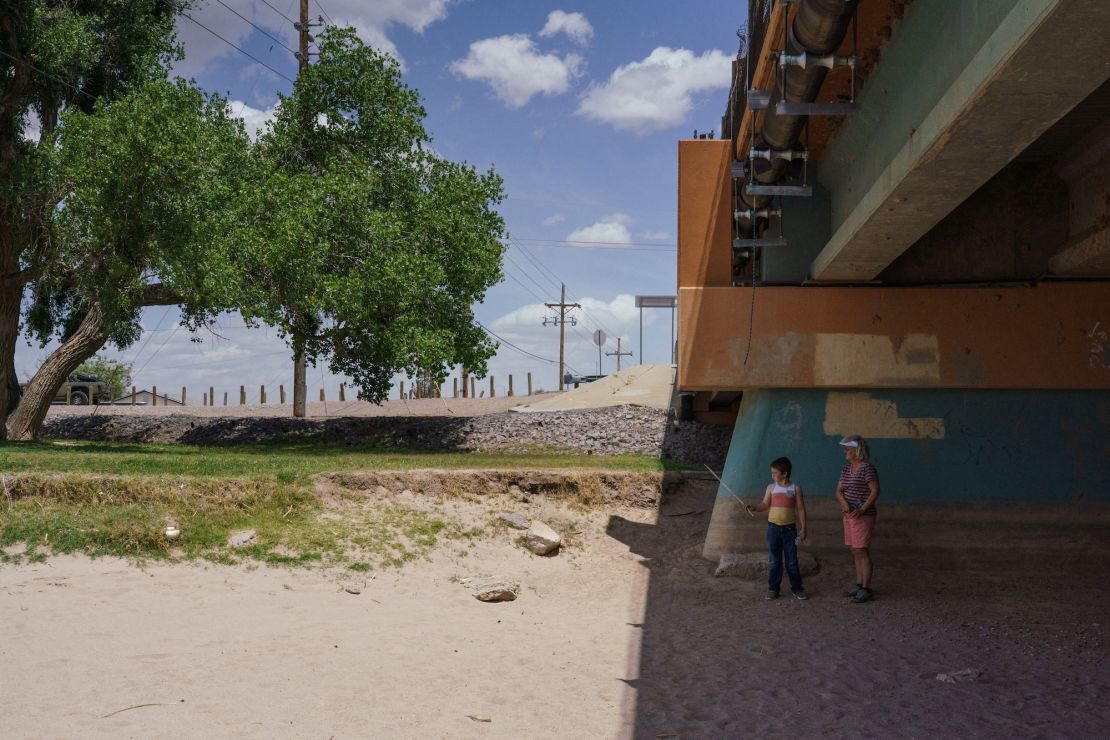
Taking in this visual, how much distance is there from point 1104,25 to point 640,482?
37.5 feet

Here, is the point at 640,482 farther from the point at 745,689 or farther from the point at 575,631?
the point at 745,689

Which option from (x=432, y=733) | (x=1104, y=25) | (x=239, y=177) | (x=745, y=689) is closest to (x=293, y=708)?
(x=432, y=733)

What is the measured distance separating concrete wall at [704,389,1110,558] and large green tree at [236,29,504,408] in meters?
10.0

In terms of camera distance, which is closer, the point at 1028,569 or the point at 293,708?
the point at 293,708

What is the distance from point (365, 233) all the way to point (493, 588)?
11573 mm

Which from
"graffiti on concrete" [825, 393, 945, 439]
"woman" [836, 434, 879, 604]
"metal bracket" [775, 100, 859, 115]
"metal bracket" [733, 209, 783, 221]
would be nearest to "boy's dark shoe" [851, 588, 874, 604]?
"woman" [836, 434, 879, 604]

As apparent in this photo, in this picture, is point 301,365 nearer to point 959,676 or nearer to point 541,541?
point 541,541

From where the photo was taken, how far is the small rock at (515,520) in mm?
13312

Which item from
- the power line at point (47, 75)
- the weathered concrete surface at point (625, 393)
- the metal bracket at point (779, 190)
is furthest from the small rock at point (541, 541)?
the power line at point (47, 75)

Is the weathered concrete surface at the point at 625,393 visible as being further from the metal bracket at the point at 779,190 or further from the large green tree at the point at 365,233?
the metal bracket at the point at 779,190

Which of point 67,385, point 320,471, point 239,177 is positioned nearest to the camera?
point 320,471

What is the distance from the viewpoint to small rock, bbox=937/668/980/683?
7707mm

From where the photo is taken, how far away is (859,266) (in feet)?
33.7

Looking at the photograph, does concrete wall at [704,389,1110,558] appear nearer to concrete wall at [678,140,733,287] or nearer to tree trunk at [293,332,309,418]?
concrete wall at [678,140,733,287]
